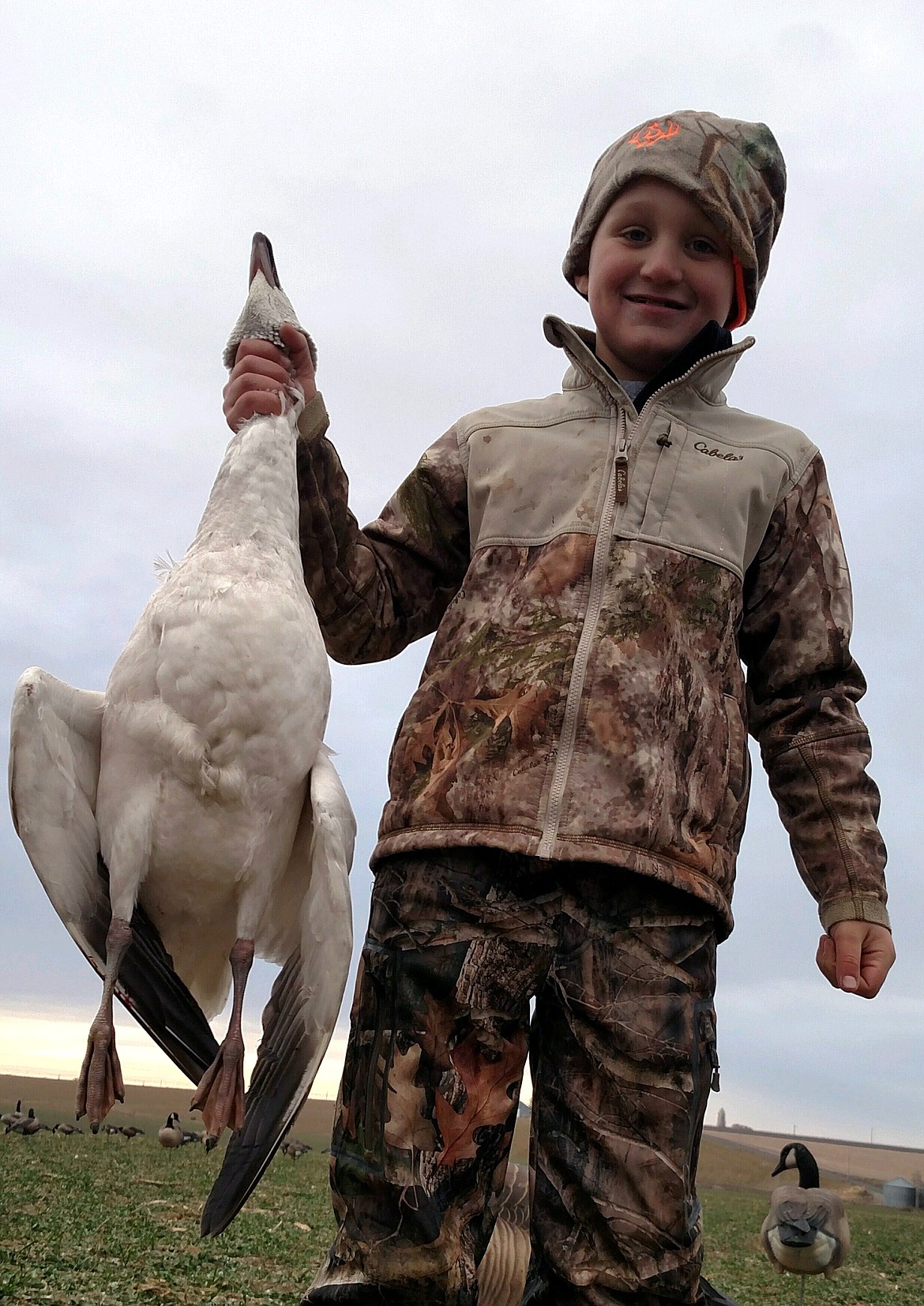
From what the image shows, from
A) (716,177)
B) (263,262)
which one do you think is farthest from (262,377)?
(716,177)

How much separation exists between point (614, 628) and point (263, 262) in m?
1.22

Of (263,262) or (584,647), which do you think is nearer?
(584,647)

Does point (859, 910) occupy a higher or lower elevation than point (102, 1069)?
higher

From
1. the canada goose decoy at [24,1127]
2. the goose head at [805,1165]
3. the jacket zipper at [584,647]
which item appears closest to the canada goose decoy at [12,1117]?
the canada goose decoy at [24,1127]

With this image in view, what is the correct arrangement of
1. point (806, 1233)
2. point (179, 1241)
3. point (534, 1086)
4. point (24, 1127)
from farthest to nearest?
1. point (24, 1127)
2. point (806, 1233)
3. point (179, 1241)
4. point (534, 1086)

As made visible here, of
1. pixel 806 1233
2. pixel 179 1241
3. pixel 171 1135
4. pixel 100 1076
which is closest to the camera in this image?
pixel 100 1076

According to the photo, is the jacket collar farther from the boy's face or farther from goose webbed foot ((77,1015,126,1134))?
goose webbed foot ((77,1015,126,1134))

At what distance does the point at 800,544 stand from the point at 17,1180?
362 inches

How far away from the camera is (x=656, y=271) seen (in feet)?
9.24

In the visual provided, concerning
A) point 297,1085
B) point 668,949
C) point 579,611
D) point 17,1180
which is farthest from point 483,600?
point 17,1180

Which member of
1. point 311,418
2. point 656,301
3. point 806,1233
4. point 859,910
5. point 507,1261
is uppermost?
point 656,301

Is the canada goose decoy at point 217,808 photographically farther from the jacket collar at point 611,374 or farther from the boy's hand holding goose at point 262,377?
the jacket collar at point 611,374

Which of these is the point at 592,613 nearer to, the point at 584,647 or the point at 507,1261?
the point at 584,647

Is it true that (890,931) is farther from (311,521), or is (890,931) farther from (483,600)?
(311,521)
